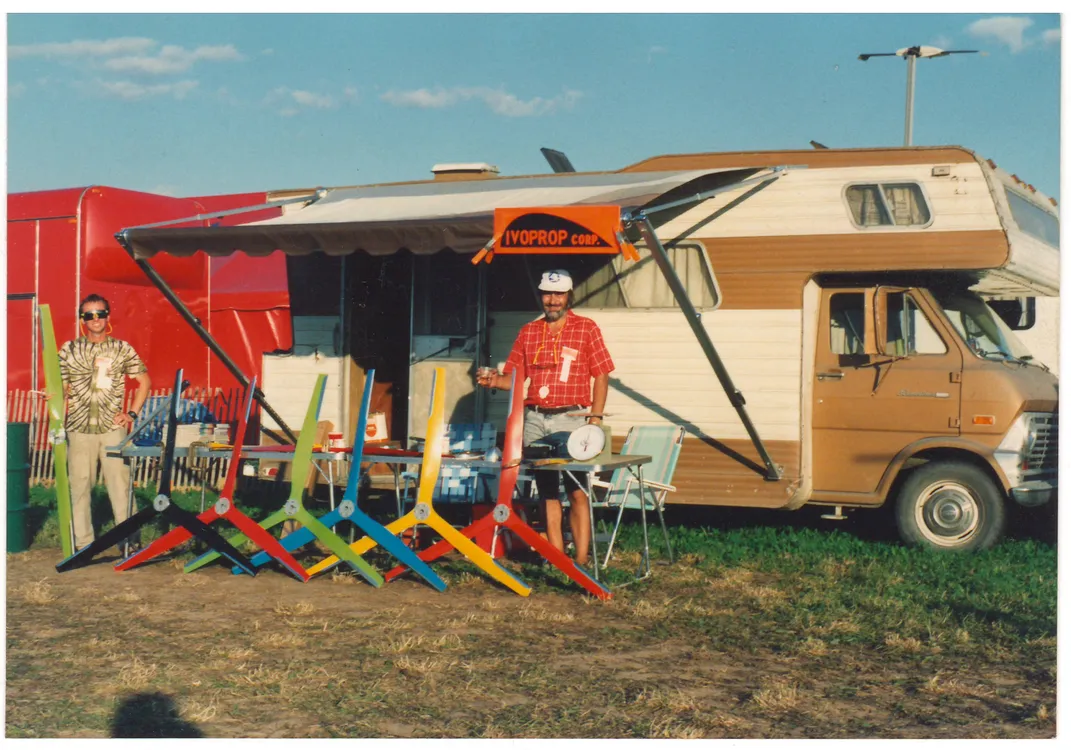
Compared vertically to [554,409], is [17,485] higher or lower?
lower

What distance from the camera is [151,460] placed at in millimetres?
12492

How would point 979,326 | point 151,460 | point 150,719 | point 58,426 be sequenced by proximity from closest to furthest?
1. point 150,719
2. point 58,426
3. point 979,326
4. point 151,460

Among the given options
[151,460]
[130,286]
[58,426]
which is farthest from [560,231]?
[130,286]

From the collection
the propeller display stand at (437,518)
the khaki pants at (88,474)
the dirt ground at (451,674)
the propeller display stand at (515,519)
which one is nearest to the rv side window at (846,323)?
the dirt ground at (451,674)

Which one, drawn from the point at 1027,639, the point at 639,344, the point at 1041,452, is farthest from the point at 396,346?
the point at 1027,639

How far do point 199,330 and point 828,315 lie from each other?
4249 millimetres

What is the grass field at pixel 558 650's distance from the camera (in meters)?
4.53

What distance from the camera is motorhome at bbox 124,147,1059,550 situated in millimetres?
7789

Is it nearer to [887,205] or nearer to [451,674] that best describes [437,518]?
[451,674]

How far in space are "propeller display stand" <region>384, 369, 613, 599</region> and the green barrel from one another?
3196mm

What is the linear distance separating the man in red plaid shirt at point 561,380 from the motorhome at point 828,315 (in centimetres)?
73

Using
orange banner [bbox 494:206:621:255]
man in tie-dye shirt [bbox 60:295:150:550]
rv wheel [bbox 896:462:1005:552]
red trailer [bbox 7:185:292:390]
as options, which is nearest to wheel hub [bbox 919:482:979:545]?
rv wheel [bbox 896:462:1005:552]
